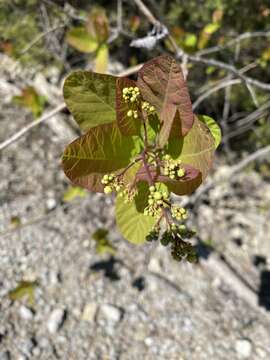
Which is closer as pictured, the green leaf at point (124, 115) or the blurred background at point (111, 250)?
the green leaf at point (124, 115)

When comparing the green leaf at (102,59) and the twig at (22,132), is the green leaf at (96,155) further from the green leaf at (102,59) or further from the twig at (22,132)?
the green leaf at (102,59)

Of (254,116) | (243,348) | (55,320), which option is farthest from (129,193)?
(254,116)

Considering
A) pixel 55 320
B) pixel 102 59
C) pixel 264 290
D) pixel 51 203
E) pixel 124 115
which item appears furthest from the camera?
pixel 51 203

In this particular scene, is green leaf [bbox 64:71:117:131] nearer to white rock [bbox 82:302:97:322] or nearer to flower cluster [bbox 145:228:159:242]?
flower cluster [bbox 145:228:159:242]

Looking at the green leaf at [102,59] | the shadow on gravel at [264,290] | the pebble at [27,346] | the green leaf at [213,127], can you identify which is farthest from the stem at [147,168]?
the shadow on gravel at [264,290]

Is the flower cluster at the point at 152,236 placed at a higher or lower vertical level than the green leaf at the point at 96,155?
lower

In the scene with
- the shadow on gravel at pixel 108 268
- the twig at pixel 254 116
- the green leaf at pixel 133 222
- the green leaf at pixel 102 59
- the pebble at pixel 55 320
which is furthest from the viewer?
the twig at pixel 254 116

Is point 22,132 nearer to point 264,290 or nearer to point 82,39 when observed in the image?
point 82,39
